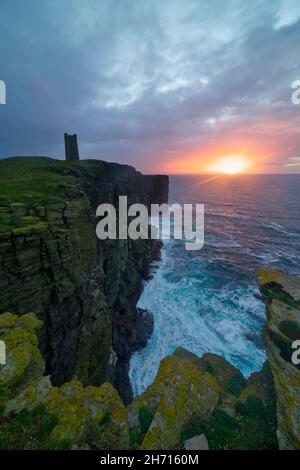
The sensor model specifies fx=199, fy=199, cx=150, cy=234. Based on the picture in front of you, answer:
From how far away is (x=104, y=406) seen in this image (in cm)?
754

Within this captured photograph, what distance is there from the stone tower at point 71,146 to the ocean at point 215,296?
32.5m

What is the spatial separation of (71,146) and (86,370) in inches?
1568

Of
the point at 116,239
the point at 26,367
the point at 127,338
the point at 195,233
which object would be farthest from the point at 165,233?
the point at 26,367

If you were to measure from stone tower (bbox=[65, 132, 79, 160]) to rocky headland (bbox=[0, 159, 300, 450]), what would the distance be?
22714 millimetres

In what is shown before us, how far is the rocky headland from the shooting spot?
6.69m

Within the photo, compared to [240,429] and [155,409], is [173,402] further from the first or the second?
[240,429]

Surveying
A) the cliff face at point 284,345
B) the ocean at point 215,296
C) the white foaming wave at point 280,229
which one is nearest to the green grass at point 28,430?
the cliff face at point 284,345

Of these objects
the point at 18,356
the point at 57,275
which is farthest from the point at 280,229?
the point at 18,356

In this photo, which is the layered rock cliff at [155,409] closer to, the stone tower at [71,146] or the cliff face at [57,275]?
the cliff face at [57,275]

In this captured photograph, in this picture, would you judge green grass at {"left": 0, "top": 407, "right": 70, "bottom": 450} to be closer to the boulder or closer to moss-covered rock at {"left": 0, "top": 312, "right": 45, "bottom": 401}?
moss-covered rock at {"left": 0, "top": 312, "right": 45, "bottom": 401}

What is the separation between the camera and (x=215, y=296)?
40.7 m

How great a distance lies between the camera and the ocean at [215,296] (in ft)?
93.4

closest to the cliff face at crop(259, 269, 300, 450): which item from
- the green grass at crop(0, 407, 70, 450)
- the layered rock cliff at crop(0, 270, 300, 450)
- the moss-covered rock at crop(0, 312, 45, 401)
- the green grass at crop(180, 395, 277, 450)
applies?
the layered rock cliff at crop(0, 270, 300, 450)
